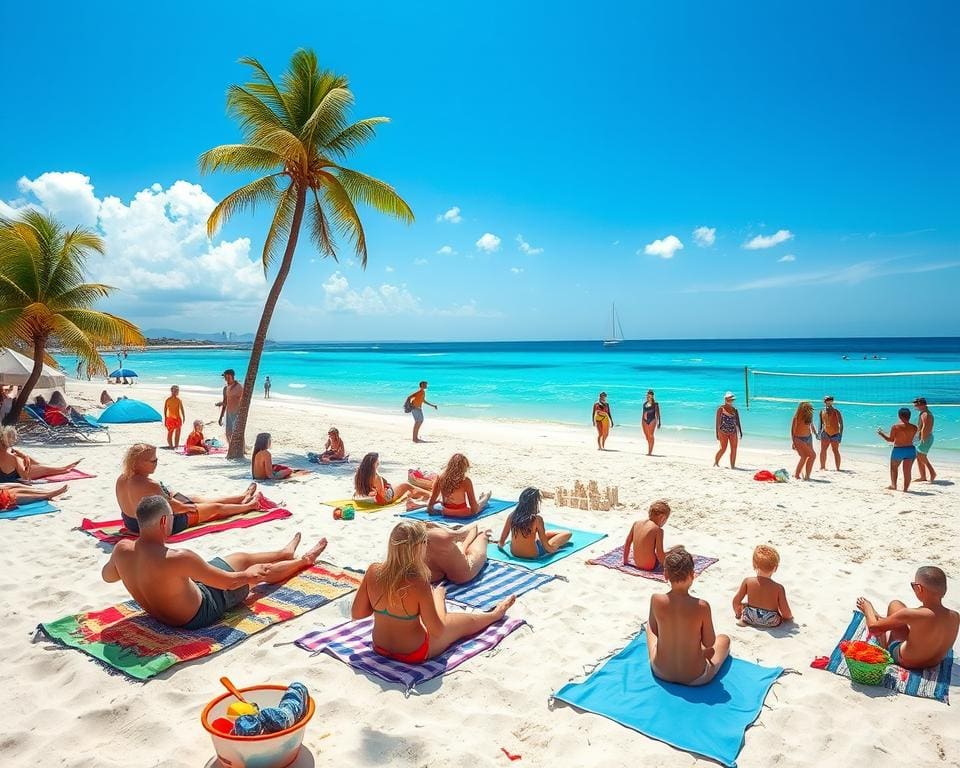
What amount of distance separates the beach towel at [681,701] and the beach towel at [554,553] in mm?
2033

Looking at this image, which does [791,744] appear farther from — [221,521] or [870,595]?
[221,521]

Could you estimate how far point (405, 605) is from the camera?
405 centimetres

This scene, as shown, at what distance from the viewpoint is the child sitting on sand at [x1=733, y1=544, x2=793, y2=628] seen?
4914mm

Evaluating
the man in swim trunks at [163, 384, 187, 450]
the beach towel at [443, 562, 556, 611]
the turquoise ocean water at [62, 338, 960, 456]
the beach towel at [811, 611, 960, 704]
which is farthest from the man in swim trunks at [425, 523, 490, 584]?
the turquoise ocean water at [62, 338, 960, 456]

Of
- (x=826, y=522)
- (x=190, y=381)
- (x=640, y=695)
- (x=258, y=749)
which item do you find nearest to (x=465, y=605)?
(x=640, y=695)

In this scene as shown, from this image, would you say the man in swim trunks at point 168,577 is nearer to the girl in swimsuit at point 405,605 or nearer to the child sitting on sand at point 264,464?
the girl in swimsuit at point 405,605

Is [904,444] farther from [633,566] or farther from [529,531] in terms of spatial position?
[529,531]

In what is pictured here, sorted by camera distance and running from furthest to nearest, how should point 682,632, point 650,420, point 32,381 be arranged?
point 32,381 < point 650,420 < point 682,632

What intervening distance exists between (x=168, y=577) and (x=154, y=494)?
2568 mm

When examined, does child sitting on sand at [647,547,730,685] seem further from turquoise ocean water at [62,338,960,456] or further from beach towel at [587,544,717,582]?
turquoise ocean water at [62,338,960,456]

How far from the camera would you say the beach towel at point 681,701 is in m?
3.41

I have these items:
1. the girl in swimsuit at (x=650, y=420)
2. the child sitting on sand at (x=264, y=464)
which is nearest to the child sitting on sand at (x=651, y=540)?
the child sitting on sand at (x=264, y=464)

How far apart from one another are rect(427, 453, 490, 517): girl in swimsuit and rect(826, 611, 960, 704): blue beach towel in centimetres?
449

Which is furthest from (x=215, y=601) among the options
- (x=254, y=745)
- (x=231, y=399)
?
(x=231, y=399)
